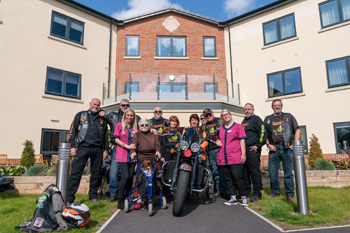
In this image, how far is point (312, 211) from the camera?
4223mm

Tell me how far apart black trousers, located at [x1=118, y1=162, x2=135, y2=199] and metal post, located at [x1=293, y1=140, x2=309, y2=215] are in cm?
306

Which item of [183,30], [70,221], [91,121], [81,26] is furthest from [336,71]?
[81,26]

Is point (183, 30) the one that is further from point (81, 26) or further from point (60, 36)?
point (60, 36)

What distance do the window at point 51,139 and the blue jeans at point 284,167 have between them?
10.0 metres

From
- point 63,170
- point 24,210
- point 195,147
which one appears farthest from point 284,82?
point 24,210

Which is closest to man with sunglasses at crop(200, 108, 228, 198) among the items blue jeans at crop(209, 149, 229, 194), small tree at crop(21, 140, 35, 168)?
blue jeans at crop(209, 149, 229, 194)

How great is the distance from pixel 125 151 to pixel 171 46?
38.4 ft

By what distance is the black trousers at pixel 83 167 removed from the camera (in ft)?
15.2

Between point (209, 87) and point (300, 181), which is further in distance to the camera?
point (209, 87)

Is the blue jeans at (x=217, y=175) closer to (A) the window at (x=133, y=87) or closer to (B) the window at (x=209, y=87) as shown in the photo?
(B) the window at (x=209, y=87)

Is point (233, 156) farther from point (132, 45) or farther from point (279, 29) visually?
point (132, 45)

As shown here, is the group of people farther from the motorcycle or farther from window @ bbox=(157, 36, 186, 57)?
window @ bbox=(157, 36, 186, 57)

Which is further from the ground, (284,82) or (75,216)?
(284,82)

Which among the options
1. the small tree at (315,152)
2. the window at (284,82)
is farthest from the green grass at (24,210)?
the window at (284,82)
